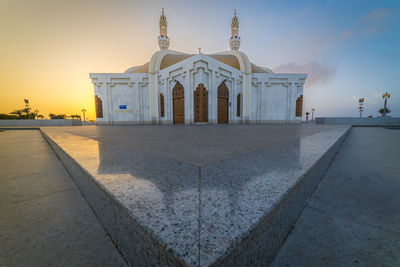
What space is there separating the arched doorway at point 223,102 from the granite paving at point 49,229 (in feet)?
49.5

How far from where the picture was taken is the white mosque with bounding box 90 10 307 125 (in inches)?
592

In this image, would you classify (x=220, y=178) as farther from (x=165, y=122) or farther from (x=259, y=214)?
(x=165, y=122)

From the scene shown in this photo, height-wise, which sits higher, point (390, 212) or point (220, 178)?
point (220, 178)

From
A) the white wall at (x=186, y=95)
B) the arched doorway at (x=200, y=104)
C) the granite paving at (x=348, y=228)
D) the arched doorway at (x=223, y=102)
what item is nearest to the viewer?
the granite paving at (x=348, y=228)


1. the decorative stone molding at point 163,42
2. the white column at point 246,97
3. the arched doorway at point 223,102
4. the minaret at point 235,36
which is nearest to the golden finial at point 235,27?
the minaret at point 235,36

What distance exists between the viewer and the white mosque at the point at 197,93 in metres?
15.0

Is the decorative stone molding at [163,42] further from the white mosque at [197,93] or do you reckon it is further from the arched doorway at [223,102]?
the arched doorway at [223,102]

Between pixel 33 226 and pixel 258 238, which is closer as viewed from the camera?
pixel 258 238

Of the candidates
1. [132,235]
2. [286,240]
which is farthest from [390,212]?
[132,235]

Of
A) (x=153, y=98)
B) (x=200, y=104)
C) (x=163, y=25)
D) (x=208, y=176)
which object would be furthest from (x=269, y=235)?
(x=163, y=25)

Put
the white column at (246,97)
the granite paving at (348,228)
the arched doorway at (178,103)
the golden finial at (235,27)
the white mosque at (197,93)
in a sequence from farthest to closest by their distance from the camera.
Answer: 1. the golden finial at (235,27)
2. the white column at (246,97)
3. the arched doorway at (178,103)
4. the white mosque at (197,93)
5. the granite paving at (348,228)

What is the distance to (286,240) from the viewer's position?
933 millimetres

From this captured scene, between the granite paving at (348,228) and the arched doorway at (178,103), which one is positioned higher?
the arched doorway at (178,103)

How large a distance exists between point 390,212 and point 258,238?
125cm
